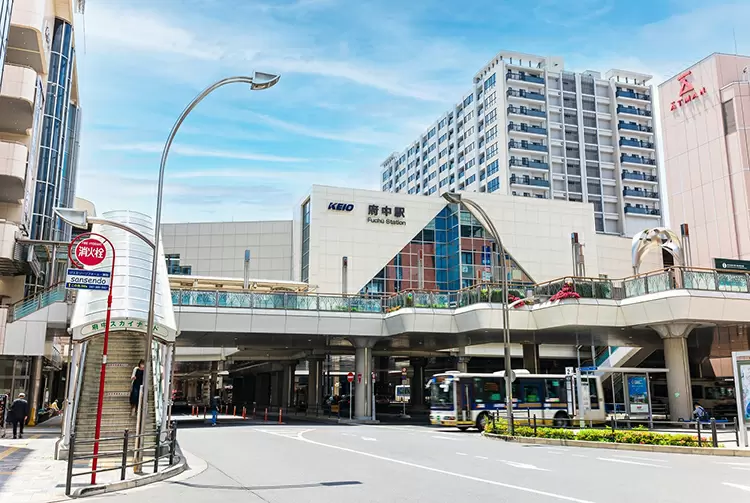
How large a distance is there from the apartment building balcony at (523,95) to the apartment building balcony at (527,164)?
9425 millimetres

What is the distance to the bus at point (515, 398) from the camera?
3272 centimetres

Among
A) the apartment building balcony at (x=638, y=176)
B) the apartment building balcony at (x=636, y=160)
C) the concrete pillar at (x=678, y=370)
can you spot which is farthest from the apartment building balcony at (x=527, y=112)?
the concrete pillar at (x=678, y=370)

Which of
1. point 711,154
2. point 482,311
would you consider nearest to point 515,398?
point 482,311

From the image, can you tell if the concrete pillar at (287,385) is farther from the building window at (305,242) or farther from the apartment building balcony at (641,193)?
the apartment building balcony at (641,193)

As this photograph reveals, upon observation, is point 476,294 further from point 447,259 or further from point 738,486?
point 447,259

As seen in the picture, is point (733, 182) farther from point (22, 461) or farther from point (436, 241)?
point (22, 461)

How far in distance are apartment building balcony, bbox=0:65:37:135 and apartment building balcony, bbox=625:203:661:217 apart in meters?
86.5

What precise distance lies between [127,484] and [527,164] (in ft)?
297

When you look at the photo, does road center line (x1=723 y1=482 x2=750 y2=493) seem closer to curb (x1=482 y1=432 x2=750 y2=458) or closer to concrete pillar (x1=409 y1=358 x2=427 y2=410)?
curb (x1=482 y1=432 x2=750 y2=458)

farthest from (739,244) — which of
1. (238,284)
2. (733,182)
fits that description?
(238,284)

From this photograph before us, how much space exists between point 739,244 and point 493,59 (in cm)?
6030

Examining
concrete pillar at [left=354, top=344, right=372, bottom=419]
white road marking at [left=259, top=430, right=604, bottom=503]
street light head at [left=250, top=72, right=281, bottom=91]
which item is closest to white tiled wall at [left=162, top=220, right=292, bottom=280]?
concrete pillar at [left=354, top=344, right=372, bottom=419]

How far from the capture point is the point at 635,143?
4087 inches

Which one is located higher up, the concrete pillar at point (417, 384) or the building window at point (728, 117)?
the building window at point (728, 117)
